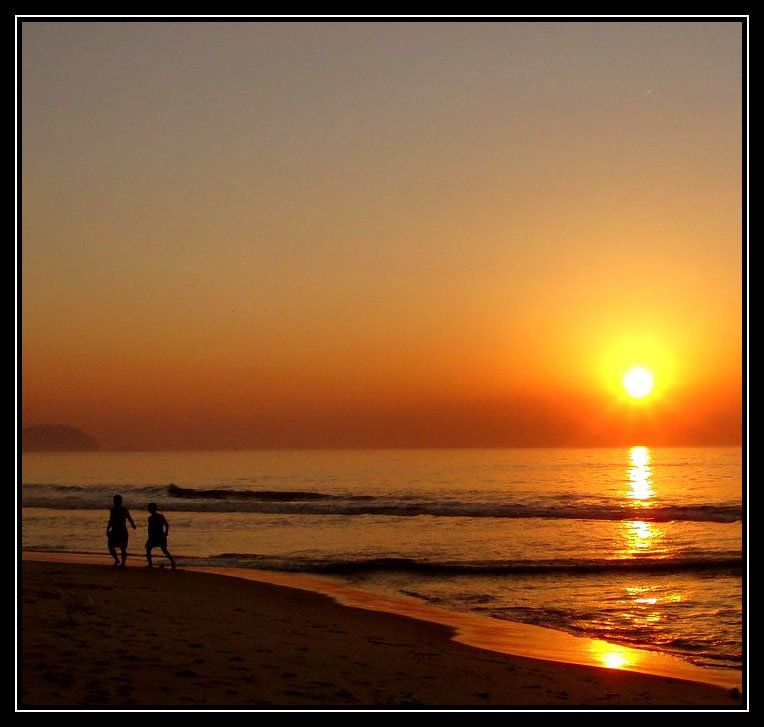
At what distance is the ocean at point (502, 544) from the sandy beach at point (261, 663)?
3.39 meters

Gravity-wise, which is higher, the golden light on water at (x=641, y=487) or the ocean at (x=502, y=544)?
the ocean at (x=502, y=544)

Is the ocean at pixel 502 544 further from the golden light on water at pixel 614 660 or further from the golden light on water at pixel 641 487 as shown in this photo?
the golden light on water at pixel 614 660

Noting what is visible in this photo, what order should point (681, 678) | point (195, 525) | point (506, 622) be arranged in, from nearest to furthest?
point (681, 678) → point (506, 622) → point (195, 525)

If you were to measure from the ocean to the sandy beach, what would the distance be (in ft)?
11.1

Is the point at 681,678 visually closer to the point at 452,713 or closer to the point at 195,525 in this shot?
the point at 452,713

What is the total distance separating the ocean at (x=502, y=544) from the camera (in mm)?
16828

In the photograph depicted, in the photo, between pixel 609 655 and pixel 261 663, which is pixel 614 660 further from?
pixel 261 663

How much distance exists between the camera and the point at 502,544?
29.8 meters

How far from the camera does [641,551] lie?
27484mm

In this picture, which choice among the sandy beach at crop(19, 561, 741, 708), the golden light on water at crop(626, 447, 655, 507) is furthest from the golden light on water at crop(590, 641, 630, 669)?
the golden light on water at crop(626, 447, 655, 507)

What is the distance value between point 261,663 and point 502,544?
69.1 ft

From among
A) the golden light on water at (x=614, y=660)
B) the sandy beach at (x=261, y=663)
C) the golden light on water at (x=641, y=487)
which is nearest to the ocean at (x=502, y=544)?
the golden light on water at (x=641, y=487)
